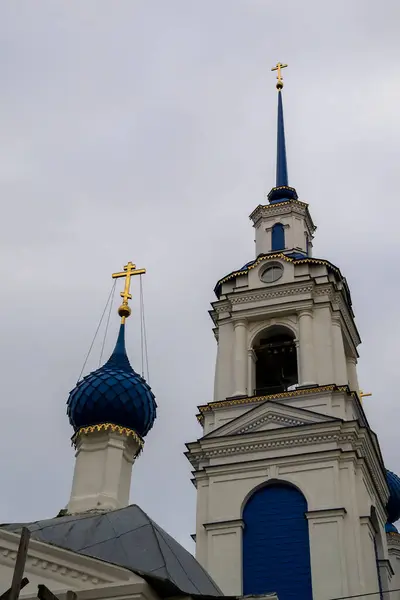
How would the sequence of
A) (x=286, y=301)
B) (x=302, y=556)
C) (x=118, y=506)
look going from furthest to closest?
(x=286, y=301)
(x=302, y=556)
(x=118, y=506)

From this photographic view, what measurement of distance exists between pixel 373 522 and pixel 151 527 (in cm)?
533

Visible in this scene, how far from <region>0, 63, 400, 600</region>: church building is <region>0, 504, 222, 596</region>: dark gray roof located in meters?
0.02

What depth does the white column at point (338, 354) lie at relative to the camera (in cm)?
1419

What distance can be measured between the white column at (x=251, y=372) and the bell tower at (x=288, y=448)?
0.02m

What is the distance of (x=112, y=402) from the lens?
11641mm

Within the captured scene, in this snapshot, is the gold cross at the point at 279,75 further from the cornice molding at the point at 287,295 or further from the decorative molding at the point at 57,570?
the decorative molding at the point at 57,570

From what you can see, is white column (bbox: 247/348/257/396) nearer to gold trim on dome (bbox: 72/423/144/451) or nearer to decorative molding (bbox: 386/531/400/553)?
gold trim on dome (bbox: 72/423/144/451)

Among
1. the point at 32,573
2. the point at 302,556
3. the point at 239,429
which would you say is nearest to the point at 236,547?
the point at 302,556

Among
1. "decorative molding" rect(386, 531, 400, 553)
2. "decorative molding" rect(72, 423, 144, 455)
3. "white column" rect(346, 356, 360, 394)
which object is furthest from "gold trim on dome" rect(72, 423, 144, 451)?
"decorative molding" rect(386, 531, 400, 553)

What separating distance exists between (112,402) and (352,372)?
216 inches

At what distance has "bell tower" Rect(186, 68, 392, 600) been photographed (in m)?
12.4

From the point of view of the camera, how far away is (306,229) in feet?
56.3

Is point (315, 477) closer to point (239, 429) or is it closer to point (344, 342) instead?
point (239, 429)

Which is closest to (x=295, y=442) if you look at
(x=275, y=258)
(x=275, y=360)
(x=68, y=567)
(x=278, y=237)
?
(x=275, y=360)
